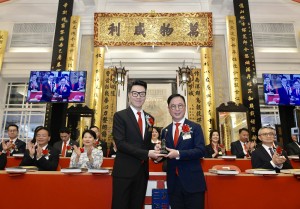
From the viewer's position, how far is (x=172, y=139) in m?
1.95

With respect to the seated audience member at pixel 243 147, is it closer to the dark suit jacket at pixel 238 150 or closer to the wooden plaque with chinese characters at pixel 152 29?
the dark suit jacket at pixel 238 150

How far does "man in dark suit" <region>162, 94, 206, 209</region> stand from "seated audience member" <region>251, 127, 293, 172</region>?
1424 mm

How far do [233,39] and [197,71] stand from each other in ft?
4.99

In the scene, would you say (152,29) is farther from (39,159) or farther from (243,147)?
(39,159)

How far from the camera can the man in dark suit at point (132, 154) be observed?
67.7 inches

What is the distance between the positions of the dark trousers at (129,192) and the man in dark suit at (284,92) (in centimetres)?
543

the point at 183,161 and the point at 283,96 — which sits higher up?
the point at 283,96

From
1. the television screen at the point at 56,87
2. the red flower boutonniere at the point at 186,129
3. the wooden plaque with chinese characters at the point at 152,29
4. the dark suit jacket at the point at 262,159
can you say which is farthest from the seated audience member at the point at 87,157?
the wooden plaque with chinese characters at the point at 152,29

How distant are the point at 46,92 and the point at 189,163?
569 centimetres

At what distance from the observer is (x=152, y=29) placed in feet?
24.7

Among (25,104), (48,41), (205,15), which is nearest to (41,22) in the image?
(48,41)

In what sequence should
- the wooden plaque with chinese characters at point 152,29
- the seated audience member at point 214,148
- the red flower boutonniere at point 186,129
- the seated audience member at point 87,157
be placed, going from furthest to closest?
the wooden plaque with chinese characters at point 152,29
the seated audience member at point 214,148
the seated audience member at point 87,157
the red flower boutonniere at point 186,129

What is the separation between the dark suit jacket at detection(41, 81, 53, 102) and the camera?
6474 mm

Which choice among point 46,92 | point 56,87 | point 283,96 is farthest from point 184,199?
point 46,92
